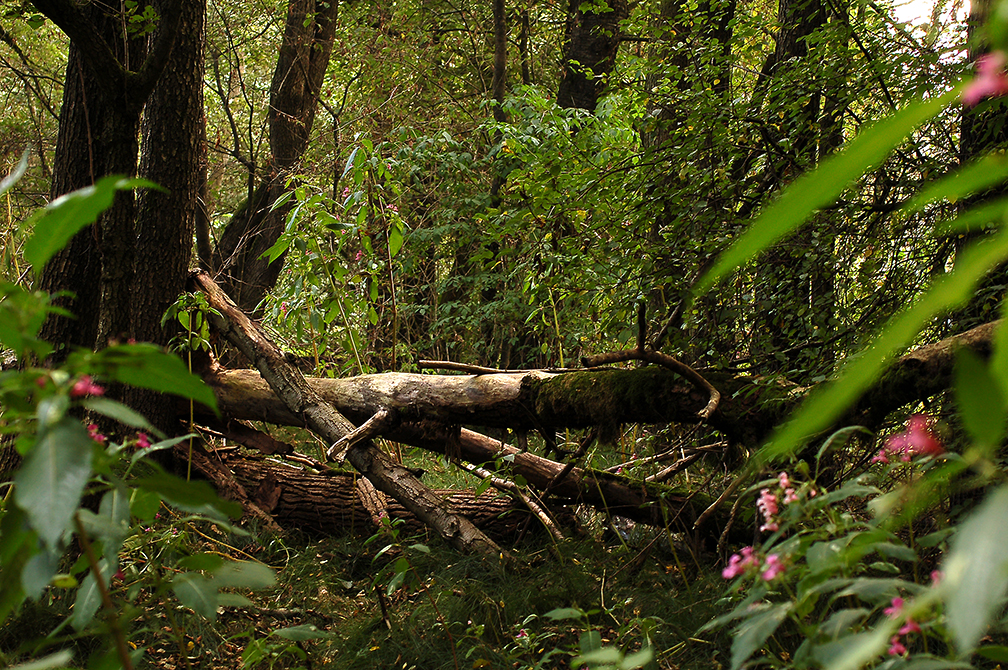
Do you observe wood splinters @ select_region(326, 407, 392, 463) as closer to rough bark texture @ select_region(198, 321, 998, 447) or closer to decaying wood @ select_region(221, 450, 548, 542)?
rough bark texture @ select_region(198, 321, 998, 447)

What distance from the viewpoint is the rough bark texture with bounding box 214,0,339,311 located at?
6.16m

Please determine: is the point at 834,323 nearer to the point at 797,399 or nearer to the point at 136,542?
the point at 797,399

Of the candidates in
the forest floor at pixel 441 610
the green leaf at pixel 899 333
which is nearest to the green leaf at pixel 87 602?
the forest floor at pixel 441 610

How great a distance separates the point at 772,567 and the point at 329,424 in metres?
2.61

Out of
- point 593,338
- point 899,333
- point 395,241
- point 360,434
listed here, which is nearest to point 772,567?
point 899,333

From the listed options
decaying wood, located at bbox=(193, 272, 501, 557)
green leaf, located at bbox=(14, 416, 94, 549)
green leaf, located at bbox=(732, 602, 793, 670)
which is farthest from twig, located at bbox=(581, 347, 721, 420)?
green leaf, located at bbox=(14, 416, 94, 549)

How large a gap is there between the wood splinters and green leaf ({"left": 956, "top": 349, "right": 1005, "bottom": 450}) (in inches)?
112

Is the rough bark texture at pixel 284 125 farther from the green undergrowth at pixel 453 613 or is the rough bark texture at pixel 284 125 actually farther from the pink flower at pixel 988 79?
the pink flower at pixel 988 79

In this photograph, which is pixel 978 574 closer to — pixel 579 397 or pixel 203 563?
pixel 203 563

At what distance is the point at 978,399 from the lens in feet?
1.15

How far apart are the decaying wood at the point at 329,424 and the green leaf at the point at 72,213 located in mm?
2380

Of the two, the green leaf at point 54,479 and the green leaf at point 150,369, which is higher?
the green leaf at point 150,369

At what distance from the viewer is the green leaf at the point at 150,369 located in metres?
0.67

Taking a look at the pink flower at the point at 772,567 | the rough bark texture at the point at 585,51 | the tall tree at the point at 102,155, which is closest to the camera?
the pink flower at the point at 772,567
